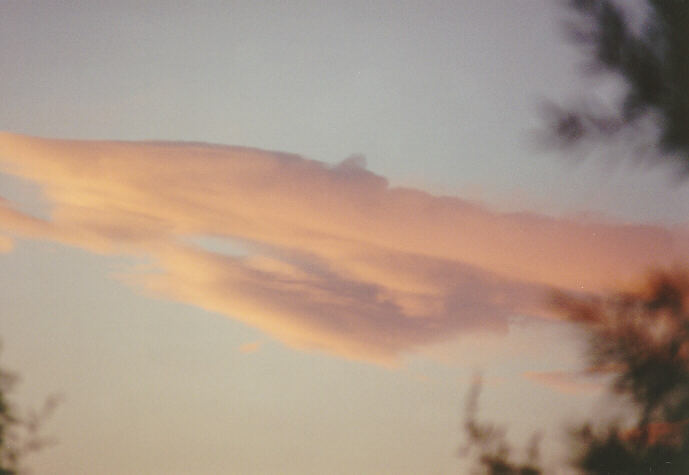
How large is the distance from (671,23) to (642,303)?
148 cm

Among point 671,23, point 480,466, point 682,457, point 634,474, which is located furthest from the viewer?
point 480,466

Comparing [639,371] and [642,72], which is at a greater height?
[642,72]

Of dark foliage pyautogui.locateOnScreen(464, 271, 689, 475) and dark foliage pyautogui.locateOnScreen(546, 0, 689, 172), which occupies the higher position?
dark foliage pyautogui.locateOnScreen(546, 0, 689, 172)

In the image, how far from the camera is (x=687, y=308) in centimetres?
436

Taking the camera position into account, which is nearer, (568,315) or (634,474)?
(634,474)

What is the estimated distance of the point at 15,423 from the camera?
4.07 metres

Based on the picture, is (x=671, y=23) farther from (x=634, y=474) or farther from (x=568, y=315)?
(x=634, y=474)

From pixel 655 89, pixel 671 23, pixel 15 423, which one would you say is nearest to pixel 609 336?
pixel 655 89

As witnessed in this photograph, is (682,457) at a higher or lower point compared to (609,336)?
lower

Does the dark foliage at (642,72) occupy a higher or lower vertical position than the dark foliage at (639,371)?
higher

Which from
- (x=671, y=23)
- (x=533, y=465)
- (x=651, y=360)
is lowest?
(x=533, y=465)

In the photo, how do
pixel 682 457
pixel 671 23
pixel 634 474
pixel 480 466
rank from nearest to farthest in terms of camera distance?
pixel 682 457, pixel 634 474, pixel 671 23, pixel 480 466

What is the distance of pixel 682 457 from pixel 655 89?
1.94 meters

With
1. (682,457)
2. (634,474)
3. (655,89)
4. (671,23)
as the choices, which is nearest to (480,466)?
(634,474)
